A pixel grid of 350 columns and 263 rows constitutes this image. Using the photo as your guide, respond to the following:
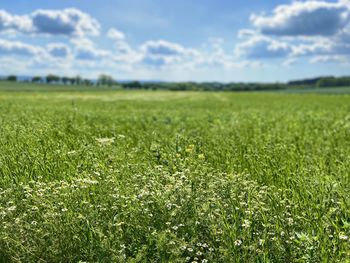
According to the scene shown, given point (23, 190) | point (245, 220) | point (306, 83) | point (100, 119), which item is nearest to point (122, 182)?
point (23, 190)

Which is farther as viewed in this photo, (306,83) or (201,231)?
(306,83)

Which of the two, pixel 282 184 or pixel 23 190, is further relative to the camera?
pixel 282 184

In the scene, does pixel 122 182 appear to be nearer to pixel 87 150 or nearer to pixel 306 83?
pixel 87 150

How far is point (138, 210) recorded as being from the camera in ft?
16.1

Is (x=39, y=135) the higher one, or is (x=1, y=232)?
(x=39, y=135)

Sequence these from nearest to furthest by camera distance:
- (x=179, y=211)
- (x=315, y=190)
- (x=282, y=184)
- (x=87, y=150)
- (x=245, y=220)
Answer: (x=245, y=220) < (x=179, y=211) < (x=315, y=190) < (x=282, y=184) < (x=87, y=150)

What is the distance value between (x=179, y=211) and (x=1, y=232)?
2.27 meters

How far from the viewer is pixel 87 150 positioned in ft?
24.7

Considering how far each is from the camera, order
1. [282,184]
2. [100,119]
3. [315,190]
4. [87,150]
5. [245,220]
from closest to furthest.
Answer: [245,220] < [315,190] < [282,184] < [87,150] < [100,119]

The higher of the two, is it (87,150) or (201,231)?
(87,150)

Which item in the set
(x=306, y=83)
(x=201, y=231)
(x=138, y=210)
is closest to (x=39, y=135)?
(x=138, y=210)

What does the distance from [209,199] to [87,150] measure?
3227 mm

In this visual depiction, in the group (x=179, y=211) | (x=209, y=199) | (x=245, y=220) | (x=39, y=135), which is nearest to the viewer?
(x=245, y=220)

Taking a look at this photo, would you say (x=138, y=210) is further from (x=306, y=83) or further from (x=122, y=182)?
(x=306, y=83)
